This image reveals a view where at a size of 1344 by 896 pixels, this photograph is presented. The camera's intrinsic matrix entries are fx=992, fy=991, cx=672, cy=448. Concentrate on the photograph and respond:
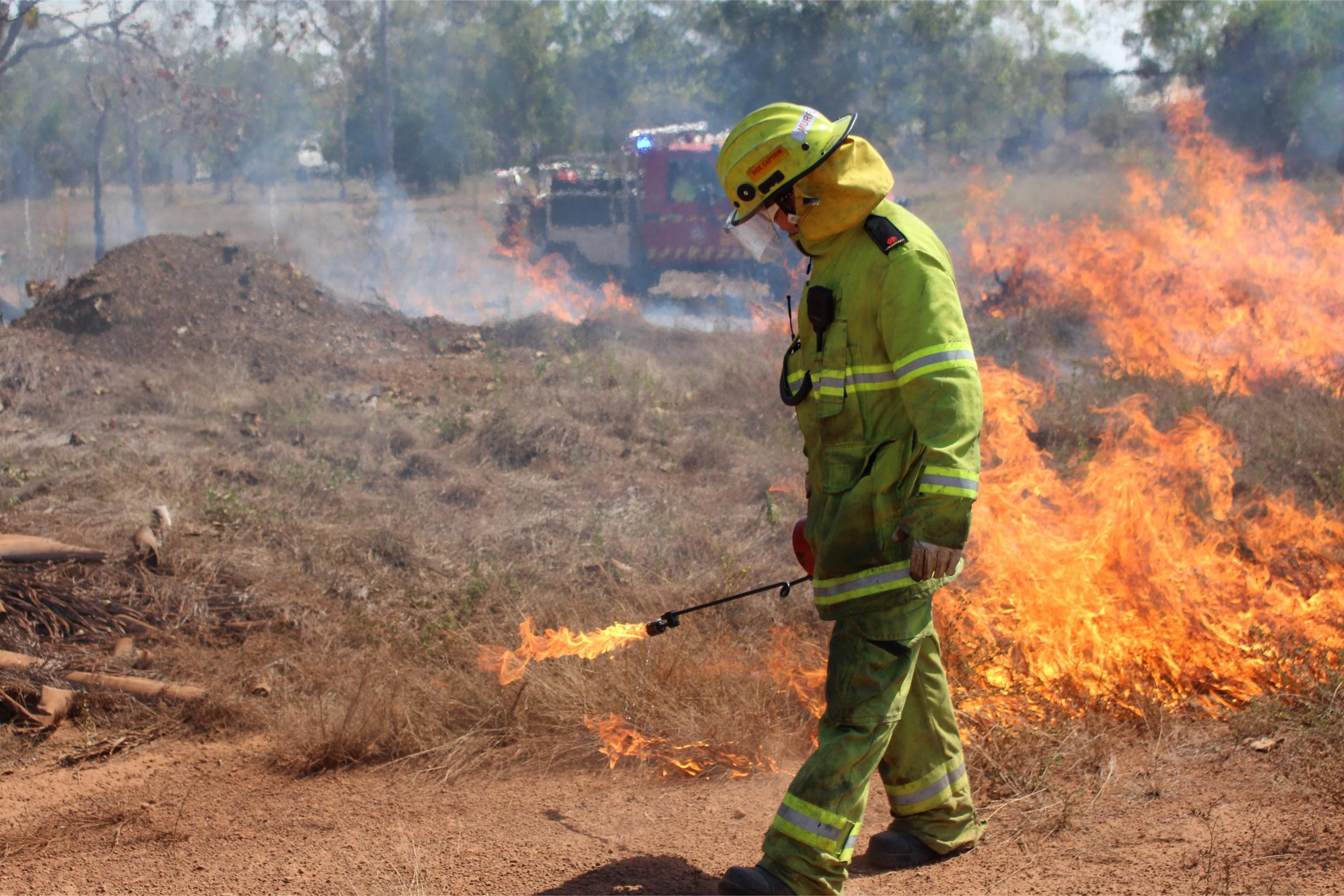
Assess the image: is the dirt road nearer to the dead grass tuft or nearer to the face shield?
the face shield

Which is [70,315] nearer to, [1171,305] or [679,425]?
[679,425]

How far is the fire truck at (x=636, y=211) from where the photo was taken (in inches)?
607

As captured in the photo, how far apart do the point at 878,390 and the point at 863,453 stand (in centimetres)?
16

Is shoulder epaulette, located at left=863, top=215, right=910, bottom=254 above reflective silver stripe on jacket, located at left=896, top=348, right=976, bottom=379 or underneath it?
above

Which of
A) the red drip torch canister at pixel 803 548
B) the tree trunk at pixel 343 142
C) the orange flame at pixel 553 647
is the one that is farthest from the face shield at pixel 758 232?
the tree trunk at pixel 343 142

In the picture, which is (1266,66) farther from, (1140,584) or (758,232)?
(758,232)

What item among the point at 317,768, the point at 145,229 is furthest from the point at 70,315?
the point at 145,229

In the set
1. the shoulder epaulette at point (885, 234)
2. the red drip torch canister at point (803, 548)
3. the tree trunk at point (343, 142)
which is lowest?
the red drip torch canister at point (803, 548)

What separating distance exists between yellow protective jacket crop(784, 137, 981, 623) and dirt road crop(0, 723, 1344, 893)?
2.96 ft

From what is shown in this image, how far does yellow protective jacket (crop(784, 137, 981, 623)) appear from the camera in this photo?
7.50ft

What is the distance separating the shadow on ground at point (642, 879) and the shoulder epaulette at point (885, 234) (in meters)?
1.76

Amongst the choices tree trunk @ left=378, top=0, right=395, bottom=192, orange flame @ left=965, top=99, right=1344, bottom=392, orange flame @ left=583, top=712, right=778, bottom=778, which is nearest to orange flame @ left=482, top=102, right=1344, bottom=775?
orange flame @ left=583, top=712, right=778, bottom=778

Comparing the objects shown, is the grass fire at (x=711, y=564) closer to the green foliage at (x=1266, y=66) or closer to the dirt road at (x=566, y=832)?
the dirt road at (x=566, y=832)

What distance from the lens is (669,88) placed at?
25.0 m
